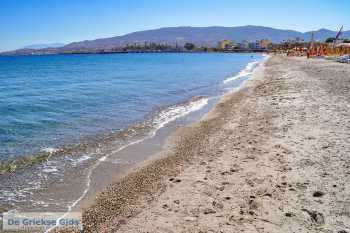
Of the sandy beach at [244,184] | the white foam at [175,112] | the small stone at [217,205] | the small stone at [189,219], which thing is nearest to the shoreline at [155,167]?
the sandy beach at [244,184]

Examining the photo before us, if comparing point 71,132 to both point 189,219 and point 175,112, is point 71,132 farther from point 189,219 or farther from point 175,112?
point 189,219

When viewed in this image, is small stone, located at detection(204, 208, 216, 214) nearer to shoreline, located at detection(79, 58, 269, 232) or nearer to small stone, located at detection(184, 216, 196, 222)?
small stone, located at detection(184, 216, 196, 222)

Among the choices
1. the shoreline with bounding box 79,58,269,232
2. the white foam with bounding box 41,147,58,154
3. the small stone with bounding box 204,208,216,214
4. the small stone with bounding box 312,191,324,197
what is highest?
the small stone with bounding box 312,191,324,197

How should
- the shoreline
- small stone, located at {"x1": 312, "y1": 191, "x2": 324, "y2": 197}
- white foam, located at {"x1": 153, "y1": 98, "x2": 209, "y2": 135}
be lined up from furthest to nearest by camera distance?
white foam, located at {"x1": 153, "y1": 98, "x2": 209, "y2": 135}, the shoreline, small stone, located at {"x1": 312, "y1": 191, "x2": 324, "y2": 197}

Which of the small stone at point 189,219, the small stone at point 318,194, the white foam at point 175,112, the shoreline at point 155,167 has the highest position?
the small stone at point 318,194

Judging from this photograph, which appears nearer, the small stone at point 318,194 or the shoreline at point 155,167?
the small stone at point 318,194

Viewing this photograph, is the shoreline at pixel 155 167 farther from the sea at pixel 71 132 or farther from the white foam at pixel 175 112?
the white foam at pixel 175 112

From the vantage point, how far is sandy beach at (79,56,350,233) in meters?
5.78

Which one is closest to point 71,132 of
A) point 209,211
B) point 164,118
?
point 164,118

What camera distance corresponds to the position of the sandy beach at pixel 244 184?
19.0 ft

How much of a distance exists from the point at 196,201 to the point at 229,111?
1124 centimetres

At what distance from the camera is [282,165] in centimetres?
812

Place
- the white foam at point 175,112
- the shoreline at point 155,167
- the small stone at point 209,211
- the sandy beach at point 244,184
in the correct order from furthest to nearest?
the white foam at point 175,112, the shoreline at point 155,167, the small stone at point 209,211, the sandy beach at point 244,184

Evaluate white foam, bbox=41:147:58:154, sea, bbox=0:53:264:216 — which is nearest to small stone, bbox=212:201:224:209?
sea, bbox=0:53:264:216
